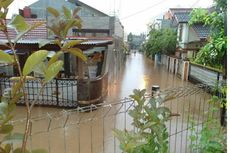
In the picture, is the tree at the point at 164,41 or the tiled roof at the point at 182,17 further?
the tree at the point at 164,41

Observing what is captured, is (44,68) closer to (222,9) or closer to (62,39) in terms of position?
(62,39)

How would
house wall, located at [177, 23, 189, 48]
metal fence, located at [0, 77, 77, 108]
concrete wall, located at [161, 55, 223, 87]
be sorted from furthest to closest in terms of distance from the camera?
house wall, located at [177, 23, 189, 48]
concrete wall, located at [161, 55, 223, 87]
metal fence, located at [0, 77, 77, 108]

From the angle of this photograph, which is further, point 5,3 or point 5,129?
point 5,129

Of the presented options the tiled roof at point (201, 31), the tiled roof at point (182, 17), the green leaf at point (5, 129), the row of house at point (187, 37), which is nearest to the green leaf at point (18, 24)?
the green leaf at point (5, 129)

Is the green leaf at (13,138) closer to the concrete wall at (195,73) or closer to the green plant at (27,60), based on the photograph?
the green plant at (27,60)

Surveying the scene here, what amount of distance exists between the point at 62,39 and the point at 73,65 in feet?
23.7

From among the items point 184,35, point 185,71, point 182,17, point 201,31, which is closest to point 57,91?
point 185,71

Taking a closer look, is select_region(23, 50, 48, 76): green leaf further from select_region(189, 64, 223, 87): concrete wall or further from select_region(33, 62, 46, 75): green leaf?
select_region(189, 64, 223, 87): concrete wall

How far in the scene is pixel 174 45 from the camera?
17875 mm

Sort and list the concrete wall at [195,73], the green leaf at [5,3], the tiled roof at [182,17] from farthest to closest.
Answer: the tiled roof at [182,17] → the concrete wall at [195,73] → the green leaf at [5,3]

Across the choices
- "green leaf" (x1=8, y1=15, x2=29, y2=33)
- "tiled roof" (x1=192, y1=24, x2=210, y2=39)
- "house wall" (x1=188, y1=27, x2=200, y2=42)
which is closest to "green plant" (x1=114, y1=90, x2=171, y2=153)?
"green leaf" (x1=8, y1=15, x2=29, y2=33)

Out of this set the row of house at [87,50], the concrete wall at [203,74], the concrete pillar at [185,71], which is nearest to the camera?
the row of house at [87,50]

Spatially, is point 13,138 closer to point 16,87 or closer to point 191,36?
point 16,87

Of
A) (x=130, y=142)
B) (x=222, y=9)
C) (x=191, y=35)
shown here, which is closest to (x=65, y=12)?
(x=130, y=142)
